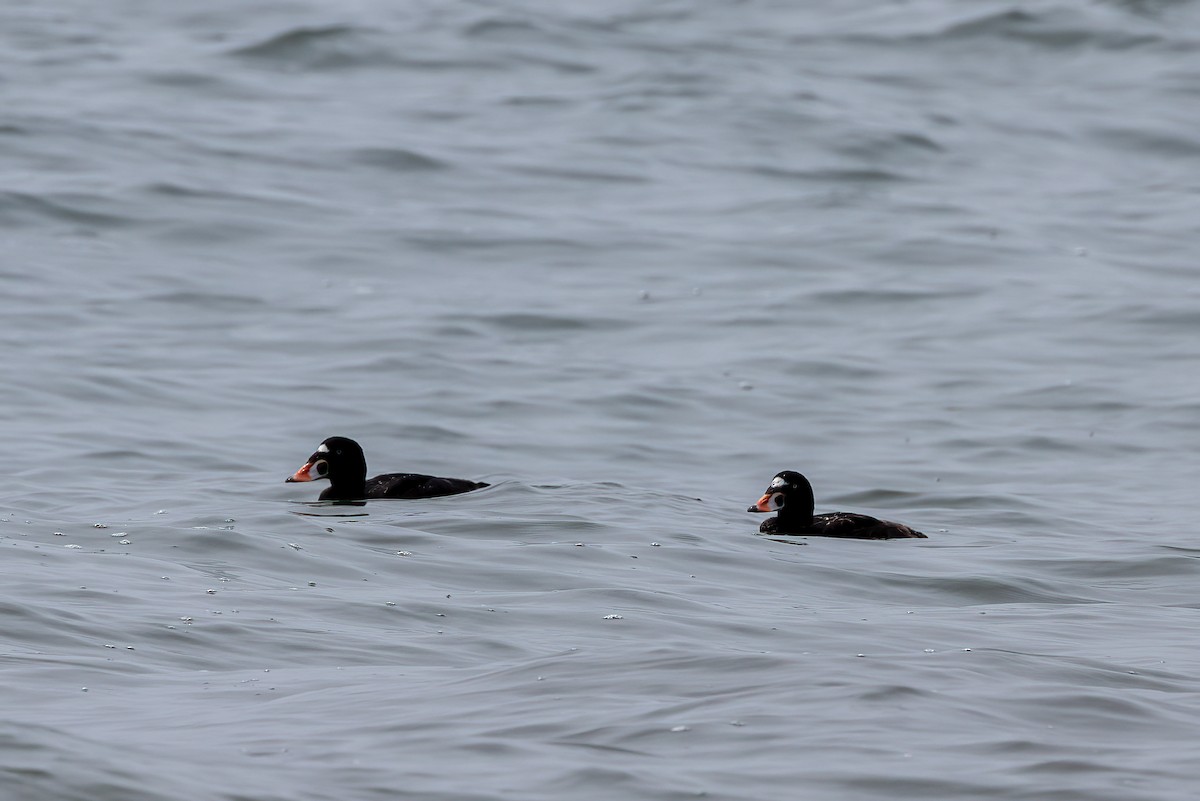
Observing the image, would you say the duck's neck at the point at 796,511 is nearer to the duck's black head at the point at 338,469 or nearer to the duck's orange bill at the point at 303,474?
the duck's black head at the point at 338,469

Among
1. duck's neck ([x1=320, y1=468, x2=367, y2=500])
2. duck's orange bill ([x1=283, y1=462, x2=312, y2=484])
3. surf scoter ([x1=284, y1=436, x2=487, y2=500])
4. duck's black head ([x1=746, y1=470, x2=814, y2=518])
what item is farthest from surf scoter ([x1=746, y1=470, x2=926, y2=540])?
duck's orange bill ([x1=283, y1=462, x2=312, y2=484])

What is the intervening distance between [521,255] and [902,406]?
6014 mm

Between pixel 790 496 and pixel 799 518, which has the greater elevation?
pixel 790 496

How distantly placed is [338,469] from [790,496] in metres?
3.09

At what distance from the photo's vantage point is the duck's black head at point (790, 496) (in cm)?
1231

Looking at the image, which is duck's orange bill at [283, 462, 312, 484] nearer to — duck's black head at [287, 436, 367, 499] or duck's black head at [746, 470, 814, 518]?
duck's black head at [287, 436, 367, 499]

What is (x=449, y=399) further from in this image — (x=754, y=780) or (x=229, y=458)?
(x=754, y=780)

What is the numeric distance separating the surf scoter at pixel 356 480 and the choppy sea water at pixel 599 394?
0.74ft

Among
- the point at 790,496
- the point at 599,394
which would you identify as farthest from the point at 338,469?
the point at 599,394

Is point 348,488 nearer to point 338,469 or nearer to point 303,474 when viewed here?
point 338,469

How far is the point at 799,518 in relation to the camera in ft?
40.4

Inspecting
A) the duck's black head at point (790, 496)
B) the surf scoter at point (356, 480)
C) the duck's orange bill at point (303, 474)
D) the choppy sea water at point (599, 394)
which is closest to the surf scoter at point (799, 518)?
the duck's black head at point (790, 496)

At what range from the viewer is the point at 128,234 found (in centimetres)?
2105

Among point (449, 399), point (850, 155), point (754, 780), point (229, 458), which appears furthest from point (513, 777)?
point (850, 155)
